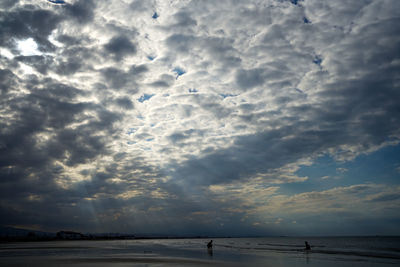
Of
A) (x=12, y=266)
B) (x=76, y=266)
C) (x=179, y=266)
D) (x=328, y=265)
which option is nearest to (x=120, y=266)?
(x=76, y=266)

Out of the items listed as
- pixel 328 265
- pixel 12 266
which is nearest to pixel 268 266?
pixel 328 265

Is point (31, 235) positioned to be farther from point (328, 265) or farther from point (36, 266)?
point (328, 265)

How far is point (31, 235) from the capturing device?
200 m

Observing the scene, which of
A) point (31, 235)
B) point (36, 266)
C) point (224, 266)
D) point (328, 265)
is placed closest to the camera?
point (36, 266)

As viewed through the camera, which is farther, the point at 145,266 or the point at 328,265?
the point at 328,265

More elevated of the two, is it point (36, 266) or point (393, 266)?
point (36, 266)

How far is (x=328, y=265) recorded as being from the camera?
3225 cm

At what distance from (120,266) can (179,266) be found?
20.1 ft

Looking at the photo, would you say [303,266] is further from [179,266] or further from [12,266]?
[12,266]

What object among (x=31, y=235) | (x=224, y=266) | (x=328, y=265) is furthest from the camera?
(x=31, y=235)

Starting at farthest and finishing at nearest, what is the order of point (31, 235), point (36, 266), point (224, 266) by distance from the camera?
1. point (31, 235)
2. point (224, 266)
3. point (36, 266)

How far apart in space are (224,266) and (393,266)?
20.5 meters

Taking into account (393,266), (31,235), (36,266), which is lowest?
(31,235)

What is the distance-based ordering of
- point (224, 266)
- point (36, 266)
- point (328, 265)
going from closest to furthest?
point (36, 266)
point (224, 266)
point (328, 265)
